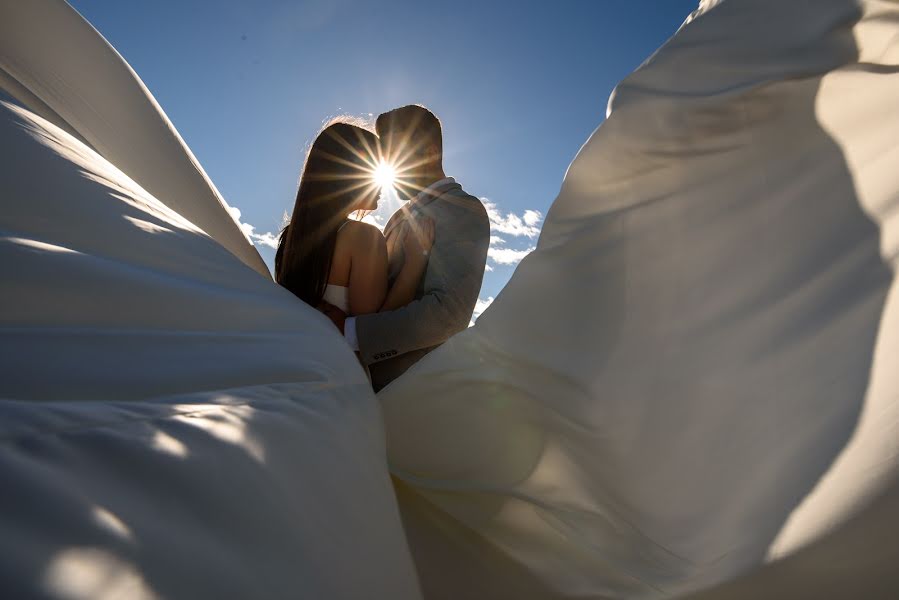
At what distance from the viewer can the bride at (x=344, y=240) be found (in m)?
1.39

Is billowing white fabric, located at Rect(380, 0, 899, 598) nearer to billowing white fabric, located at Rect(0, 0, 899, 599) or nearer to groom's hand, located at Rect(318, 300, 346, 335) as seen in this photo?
billowing white fabric, located at Rect(0, 0, 899, 599)

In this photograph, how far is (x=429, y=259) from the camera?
4.88 ft

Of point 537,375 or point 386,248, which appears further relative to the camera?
point 386,248

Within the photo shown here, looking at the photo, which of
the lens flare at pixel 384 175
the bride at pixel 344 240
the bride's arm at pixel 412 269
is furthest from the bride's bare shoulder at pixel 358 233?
the lens flare at pixel 384 175

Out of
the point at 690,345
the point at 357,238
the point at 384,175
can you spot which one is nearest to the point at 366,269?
the point at 357,238

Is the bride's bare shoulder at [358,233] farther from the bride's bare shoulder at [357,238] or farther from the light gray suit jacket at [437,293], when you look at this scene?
the light gray suit jacket at [437,293]

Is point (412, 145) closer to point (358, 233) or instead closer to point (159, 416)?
point (358, 233)

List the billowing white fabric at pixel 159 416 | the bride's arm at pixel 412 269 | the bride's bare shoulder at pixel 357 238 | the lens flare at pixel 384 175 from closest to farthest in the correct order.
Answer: the billowing white fabric at pixel 159 416, the bride's bare shoulder at pixel 357 238, the bride's arm at pixel 412 269, the lens flare at pixel 384 175

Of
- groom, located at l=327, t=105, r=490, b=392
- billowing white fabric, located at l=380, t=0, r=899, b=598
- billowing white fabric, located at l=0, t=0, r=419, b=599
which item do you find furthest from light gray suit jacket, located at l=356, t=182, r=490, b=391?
billowing white fabric, located at l=0, t=0, r=419, b=599

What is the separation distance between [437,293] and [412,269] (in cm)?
11

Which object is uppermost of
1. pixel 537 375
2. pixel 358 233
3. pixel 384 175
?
pixel 384 175

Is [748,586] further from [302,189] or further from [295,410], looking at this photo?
[302,189]

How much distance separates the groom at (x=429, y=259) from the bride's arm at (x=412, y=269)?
0.7 inches

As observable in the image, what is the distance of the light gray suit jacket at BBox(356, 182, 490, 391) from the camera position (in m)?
1.39
